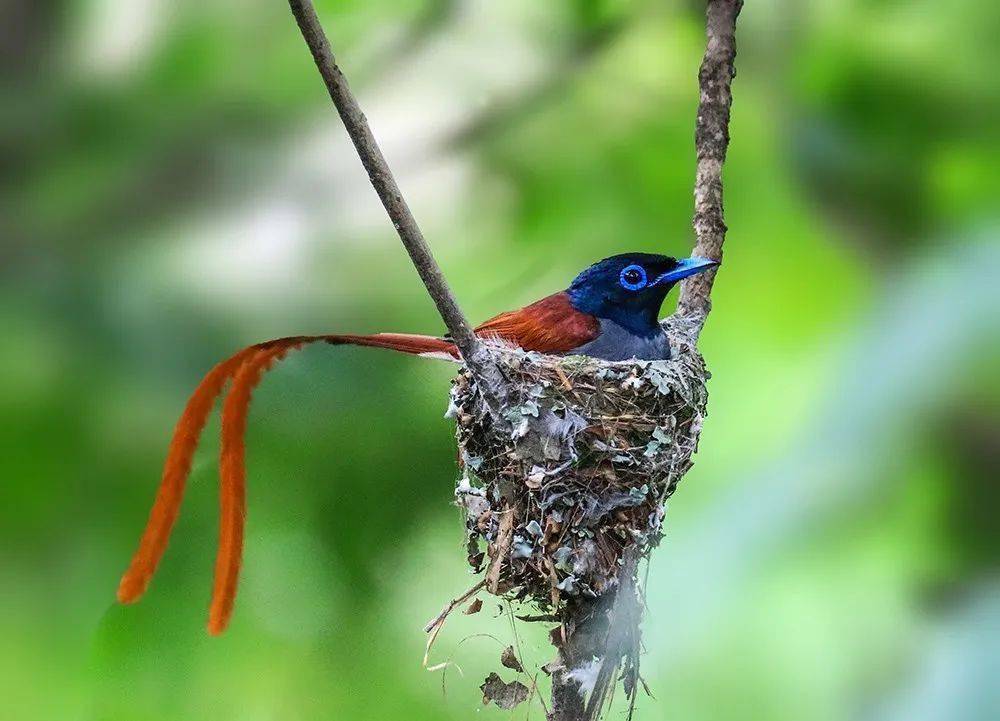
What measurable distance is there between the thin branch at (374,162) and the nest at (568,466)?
315 mm

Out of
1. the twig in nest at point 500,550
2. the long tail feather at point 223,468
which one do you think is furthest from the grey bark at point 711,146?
the long tail feather at point 223,468

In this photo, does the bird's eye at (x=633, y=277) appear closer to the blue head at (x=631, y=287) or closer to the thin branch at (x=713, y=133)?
the blue head at (x=631, y=287)

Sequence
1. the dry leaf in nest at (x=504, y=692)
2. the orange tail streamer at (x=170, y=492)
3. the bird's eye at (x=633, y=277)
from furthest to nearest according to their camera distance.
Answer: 1. the bird's eye at (x=633, y=277)
2. the dry leaf in nest at (x=504, y=692)
3. the orange tail streamer at (x=170, y=492)

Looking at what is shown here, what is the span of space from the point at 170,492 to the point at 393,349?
465 mm

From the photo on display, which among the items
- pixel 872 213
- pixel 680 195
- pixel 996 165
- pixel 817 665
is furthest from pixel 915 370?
pixel 680 195

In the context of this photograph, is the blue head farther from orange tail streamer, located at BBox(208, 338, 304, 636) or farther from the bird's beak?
orange tail streamer, located at BBox(208, 338, 304, 636)

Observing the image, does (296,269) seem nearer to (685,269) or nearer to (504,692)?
(685,269)

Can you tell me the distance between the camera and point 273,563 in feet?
8.75

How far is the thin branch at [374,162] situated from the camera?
124 cm

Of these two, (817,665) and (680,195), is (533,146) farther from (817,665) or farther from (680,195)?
(817,665)

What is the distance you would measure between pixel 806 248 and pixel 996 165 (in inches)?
22.2

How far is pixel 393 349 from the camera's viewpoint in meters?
1.77

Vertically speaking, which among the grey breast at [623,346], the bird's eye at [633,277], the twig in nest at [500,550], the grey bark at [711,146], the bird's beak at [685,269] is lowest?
the twig in nest at [500,550]

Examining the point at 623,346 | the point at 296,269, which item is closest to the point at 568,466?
the point at 623,346
